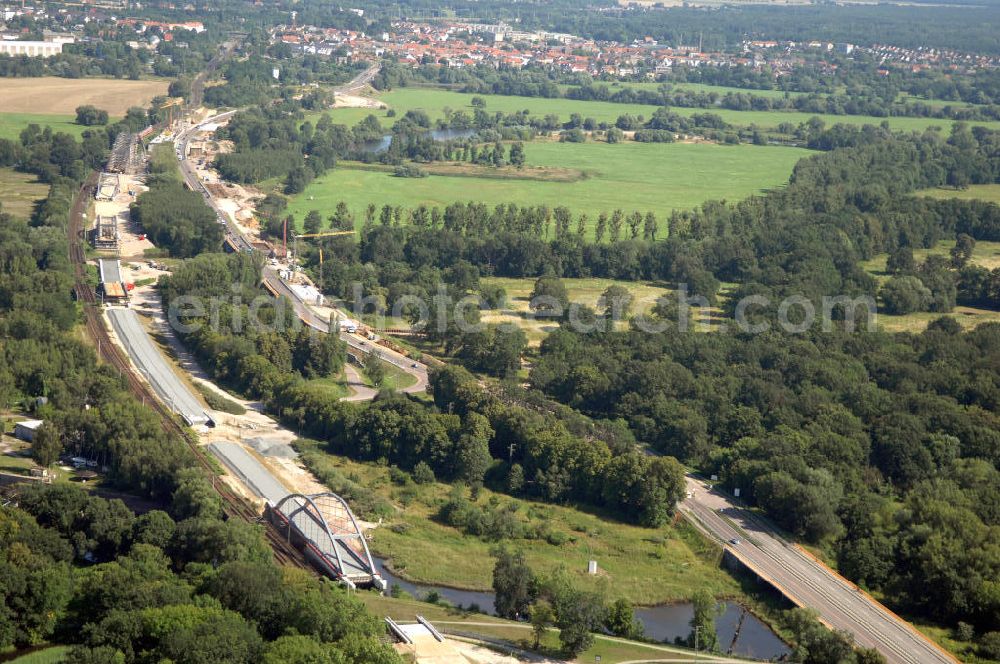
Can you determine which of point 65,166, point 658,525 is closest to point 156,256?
→ point 65,166

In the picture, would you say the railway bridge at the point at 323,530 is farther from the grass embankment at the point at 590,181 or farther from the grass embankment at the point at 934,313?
the grass embankment at the point at 590,181

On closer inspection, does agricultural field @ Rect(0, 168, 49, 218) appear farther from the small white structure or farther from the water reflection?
the small white structure

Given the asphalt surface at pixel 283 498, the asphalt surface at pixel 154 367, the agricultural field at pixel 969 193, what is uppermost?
the agricultural field at pixel 969 193

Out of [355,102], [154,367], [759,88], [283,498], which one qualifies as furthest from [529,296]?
[759,88]

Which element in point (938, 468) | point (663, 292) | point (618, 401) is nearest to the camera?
point (938, 468)

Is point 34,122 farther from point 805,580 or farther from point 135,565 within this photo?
point 805,580

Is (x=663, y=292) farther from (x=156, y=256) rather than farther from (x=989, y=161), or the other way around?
(x=989, y=161)

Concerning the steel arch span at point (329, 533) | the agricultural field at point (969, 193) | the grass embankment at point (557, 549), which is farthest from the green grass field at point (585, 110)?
the steel arch span at point (329, 533)
